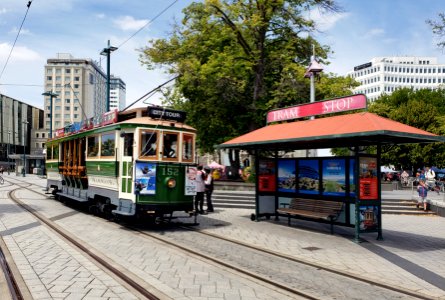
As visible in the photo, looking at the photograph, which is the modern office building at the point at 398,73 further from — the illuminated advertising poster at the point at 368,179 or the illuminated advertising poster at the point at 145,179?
the illuminated advertising poster at the point at 145,179

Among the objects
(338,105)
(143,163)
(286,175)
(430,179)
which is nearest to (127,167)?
(143,163)

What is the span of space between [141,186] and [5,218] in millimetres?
5101

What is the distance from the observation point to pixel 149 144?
12.0 metres

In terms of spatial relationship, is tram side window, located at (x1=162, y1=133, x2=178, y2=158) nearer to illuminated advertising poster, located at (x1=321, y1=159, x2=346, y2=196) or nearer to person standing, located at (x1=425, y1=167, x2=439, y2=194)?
illuminated advertising poster, located at (x1=321, y1=159, x2=346, y2=196)

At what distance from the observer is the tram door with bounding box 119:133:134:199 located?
11844mm

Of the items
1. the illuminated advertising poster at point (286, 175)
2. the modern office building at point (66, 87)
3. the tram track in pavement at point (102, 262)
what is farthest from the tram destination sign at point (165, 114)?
the modern office building at point (66, 87)

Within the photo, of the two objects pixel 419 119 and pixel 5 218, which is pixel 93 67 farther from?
pixel 5 218

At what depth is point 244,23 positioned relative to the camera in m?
25.6

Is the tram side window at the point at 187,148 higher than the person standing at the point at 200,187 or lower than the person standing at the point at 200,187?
higher

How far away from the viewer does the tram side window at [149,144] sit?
11945 millimetres

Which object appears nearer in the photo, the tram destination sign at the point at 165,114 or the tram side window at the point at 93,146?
the tram destination sign at the point at 165,114

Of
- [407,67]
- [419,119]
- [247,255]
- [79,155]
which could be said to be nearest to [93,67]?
[407,67]

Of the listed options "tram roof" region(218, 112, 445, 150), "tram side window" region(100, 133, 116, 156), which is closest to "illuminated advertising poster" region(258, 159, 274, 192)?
"tram roof" region(218, 112, 445, 150)

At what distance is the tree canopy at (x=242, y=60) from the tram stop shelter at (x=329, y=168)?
1171cm
